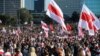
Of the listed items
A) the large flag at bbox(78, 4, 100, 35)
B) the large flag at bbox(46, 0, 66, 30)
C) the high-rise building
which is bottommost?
the high-rise building

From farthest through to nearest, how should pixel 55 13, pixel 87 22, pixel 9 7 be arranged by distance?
pixel 9 7
pixel 87 22
pixel 55 13

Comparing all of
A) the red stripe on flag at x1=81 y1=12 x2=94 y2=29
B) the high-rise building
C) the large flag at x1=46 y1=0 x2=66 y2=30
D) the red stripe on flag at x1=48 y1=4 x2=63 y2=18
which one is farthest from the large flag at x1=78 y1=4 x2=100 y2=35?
the high-rise building

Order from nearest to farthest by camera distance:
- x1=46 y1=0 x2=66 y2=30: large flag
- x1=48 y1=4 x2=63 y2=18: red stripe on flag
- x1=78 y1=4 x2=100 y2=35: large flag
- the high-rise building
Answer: x1=46 y1=0 x2=66 y2=30: large flag < x1=48 y1=4 x2=63 y2=18: red stripe on flag < x1=78 y1=4 x2=100 y2=35: large flag < the high-rise building

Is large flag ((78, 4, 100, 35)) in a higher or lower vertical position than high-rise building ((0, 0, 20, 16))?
higher

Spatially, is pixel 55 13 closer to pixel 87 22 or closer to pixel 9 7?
pixel 87 22

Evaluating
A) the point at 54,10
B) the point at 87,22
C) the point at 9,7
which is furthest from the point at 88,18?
the point at 9,7

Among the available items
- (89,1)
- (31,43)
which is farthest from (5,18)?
(31,43)

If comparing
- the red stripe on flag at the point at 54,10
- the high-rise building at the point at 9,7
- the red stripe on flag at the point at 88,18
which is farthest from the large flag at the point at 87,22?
the high-rise building at the point at 9,7

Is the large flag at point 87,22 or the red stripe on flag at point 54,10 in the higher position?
the red stripe on flag at point 54,10

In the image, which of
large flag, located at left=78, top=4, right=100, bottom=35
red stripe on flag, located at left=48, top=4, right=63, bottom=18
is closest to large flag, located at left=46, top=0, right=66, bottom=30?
red stripe on flag, located at left=48, top=4, right=63, bottom=18

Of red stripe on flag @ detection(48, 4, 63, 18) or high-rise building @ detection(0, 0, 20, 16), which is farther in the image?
high-rise building @ detection(0, 0, 20, 16)

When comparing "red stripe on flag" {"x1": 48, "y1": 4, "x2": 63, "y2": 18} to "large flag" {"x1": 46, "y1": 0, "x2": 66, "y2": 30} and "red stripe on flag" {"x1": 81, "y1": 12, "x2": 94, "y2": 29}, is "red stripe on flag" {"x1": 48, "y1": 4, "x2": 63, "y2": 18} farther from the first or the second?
"red stripe on flag" {"x1": 81, "y1": 12, "x2": 94, "y2": 29}

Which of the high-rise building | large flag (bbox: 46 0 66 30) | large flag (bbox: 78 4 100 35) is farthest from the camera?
the high-rise building

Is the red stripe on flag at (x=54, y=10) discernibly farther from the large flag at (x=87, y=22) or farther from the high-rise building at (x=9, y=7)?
the high-rise building at (x=9, y=7)
